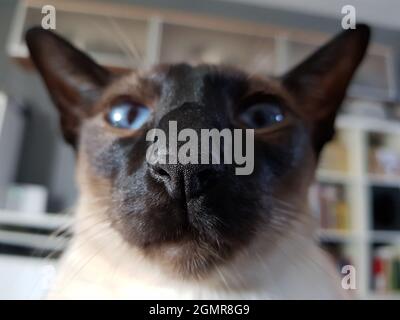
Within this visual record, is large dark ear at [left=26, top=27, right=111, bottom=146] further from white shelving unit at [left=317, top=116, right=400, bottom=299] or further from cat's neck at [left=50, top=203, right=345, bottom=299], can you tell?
white shelving unit at [left=317, top=116, right=400, bottom=299]

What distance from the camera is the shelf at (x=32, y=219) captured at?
2.38 feet

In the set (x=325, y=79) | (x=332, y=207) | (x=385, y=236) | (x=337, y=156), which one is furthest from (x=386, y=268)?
(x=325, y=79)

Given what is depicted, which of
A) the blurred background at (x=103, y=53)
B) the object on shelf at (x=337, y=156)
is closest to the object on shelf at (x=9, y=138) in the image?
the blurred background at (x=103, y=53)

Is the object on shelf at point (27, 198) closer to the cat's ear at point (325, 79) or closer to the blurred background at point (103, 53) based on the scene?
the blurred background at point (103, 53)

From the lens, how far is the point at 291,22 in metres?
0.80

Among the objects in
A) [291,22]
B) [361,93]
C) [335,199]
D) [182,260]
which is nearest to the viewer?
[182,260]

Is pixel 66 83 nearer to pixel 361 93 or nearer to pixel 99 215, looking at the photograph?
pixel 99 215

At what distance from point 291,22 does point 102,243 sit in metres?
0.58

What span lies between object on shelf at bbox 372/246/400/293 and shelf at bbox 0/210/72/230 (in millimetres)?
816

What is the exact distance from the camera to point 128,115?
548 millimetres

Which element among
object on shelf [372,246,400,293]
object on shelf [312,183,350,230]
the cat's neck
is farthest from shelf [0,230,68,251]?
object on shelf [372,246,400,293]

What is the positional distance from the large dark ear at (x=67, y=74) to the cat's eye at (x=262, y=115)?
24 centimetres

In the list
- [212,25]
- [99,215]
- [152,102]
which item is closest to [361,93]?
[212,25]

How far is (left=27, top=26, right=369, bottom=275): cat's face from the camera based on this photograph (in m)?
0.41
